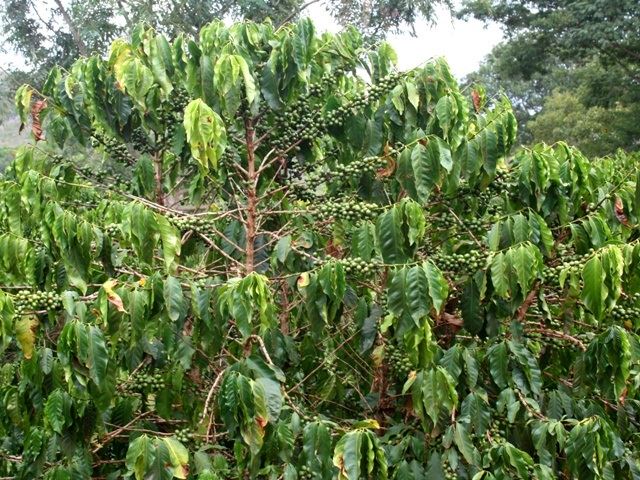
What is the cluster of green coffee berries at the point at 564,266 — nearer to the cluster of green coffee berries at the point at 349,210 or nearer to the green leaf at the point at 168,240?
the cluster of green coffee berries at the point at 349,210

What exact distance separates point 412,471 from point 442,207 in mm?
1238

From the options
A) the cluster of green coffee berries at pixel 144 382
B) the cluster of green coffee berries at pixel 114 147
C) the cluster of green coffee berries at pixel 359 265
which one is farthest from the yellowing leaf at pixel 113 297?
the cluster of green coffee berries at pixel 114 147

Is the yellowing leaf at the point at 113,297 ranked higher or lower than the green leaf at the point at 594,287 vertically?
lower

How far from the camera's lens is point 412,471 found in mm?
2971

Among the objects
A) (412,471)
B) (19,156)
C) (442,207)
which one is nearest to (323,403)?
(412,471)

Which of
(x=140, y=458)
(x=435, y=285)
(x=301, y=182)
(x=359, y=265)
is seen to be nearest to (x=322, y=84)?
(x=301, y=182)

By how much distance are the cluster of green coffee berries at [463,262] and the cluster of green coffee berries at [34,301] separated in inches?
58.4

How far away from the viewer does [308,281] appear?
292 centimetres

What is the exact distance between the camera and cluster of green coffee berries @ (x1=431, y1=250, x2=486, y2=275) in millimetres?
3160

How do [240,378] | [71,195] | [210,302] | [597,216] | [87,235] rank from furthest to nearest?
[71,195]
[597,216]
[210,302]
[87,235]
[240,378]

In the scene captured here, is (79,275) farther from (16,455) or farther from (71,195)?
(16,455)

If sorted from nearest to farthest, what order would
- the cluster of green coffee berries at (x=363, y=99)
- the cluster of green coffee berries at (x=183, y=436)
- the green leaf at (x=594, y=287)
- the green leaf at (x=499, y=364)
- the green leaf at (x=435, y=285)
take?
the green leaf at (x=435, y=285)
the green leaf at (x=594, y=287)
the cluster of green coffee berries at (x=183, y=436)
the green leaf at (x=499, y=364)
the cluster of green coffee berries at (x=363, y=99)

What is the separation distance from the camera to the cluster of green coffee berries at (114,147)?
11.8ft

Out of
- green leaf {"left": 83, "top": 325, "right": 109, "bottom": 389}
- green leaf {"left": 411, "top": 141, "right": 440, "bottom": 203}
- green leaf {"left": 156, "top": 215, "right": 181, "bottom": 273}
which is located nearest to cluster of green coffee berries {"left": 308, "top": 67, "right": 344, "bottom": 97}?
green leaf {"left": 411, "top": 141, "right": 440, "bottom": 203}
